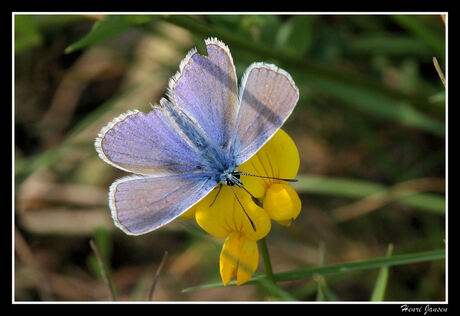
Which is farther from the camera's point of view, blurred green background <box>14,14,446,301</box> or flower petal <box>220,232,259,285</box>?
blurred green background <box>14,14,446,301</box>

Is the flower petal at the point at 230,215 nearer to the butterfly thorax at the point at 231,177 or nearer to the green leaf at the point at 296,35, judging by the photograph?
the butterfly thorax at the point at 231,177

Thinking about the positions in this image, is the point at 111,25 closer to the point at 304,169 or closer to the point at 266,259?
the point at 266,259

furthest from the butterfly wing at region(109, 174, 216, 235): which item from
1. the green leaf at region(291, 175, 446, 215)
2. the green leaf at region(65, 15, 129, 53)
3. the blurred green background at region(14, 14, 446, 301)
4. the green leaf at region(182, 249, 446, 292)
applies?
the green leaf at region(291, 175, 446, 215)

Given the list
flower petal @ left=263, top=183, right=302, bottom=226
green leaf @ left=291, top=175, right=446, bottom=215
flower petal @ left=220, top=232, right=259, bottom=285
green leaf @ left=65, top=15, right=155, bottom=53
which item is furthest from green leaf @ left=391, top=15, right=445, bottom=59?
flower petal @ left=220, top=232, right=259, bottom=285

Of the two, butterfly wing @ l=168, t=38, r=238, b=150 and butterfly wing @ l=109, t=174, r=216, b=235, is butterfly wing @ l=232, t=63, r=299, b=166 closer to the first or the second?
butterfly wing @ l=168, t=38, r=238, b=150

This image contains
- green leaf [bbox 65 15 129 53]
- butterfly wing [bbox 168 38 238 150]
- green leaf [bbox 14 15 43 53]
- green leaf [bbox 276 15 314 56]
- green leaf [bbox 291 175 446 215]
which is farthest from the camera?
green leaf [bbox 291 175 446 215]

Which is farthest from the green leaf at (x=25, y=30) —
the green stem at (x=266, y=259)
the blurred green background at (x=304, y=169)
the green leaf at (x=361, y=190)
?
the green stem at (x=266, y=259)

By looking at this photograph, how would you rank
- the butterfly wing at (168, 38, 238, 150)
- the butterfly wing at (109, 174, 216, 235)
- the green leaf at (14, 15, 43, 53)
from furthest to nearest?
the green leaf at (14, 15, 43, 53) → the butterfly wing at (168, 38, 238, 150) → the butterfly wing at (109, 174, 216, 235)

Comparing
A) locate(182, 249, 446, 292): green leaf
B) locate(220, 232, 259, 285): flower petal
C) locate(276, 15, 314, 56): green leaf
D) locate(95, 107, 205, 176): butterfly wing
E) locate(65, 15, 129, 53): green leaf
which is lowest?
locate(182, 249, 446, 292): green leaf

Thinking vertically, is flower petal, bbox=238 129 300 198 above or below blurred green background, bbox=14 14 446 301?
below
